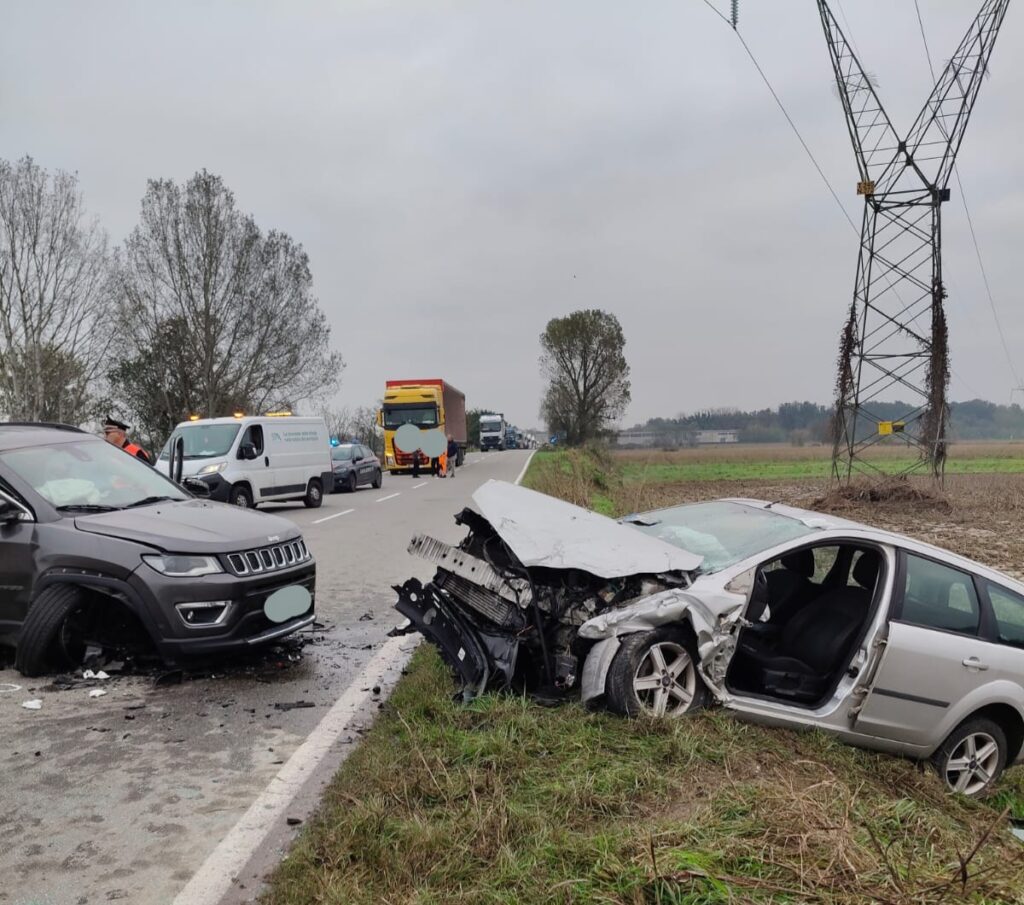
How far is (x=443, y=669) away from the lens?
5457 mm

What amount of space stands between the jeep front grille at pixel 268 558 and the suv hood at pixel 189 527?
5 cm

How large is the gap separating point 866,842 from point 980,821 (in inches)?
78.4

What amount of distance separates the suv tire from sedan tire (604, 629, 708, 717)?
3558 mm

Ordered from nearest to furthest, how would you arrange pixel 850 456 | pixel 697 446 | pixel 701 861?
pixel 701 861
pixel 850 456
pixel 697 446

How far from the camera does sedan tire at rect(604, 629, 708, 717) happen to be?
14.0 ft

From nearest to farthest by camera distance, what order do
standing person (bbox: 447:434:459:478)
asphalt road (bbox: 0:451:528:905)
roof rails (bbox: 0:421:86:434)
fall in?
asphalt road (bbox: 0:451:528:905)
roof rails (bbox: 0:421:86:434)
standing person (bbox: 447:434:459:478)

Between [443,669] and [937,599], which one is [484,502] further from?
[937,599]

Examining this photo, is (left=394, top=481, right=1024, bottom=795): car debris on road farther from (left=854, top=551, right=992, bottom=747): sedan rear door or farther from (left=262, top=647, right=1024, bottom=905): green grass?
(left=262, top=647, right=1024, bottom=905): green grass

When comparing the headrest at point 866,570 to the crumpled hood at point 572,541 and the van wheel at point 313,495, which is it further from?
the van wheel at point 313,495

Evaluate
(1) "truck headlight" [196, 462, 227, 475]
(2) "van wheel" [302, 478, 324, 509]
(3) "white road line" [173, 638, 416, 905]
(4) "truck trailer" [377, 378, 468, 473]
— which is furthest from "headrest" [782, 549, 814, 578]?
(4) "truck trailer" [377, 378, 468, 473]

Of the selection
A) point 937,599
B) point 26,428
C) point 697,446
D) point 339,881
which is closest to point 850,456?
point 937,599

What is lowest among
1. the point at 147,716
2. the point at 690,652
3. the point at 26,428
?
the point at 147,716

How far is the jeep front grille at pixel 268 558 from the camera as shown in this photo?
5.61 m

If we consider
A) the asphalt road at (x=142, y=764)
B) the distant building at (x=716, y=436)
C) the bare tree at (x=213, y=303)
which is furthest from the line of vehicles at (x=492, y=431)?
the asphalt road at (x=142, y=764)
